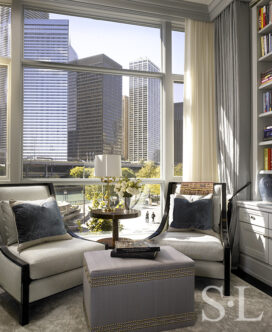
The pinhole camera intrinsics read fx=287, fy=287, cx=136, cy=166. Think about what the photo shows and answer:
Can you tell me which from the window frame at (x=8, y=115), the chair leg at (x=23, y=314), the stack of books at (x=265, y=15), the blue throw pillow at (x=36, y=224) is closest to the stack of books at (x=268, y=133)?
the stack of books at (x=265, y=15)

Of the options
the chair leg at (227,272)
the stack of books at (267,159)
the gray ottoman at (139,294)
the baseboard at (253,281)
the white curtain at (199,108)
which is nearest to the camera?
the gray ottoman at (139,294)

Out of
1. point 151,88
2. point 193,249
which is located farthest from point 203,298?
point 151,88

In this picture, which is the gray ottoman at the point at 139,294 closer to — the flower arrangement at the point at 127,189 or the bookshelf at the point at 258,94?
the flower arrangement at the point at 127,189

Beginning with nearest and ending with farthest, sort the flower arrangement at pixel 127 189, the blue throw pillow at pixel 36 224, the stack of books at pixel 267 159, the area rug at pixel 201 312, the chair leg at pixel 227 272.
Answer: the area rug at pixel 201 312
the blue throw pillow at pixel 36 224
the chair leg at pixel 227 272
the stack of books at pixel 267 159
the flower arrangement at pixel 127 189

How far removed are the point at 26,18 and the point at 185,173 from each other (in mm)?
2659

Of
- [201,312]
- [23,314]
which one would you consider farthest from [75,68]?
[201,312]

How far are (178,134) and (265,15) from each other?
162 cm

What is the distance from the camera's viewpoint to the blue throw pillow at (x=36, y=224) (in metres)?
2.27

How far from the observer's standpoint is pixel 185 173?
3.65 m

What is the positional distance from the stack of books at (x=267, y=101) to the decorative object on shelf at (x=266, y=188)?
701mm

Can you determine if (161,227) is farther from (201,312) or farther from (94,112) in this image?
(94,112)

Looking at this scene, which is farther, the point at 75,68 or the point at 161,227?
the point at 75,68

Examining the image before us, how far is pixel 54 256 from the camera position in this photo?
2152mm

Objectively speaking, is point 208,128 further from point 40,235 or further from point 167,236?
point 40,235
